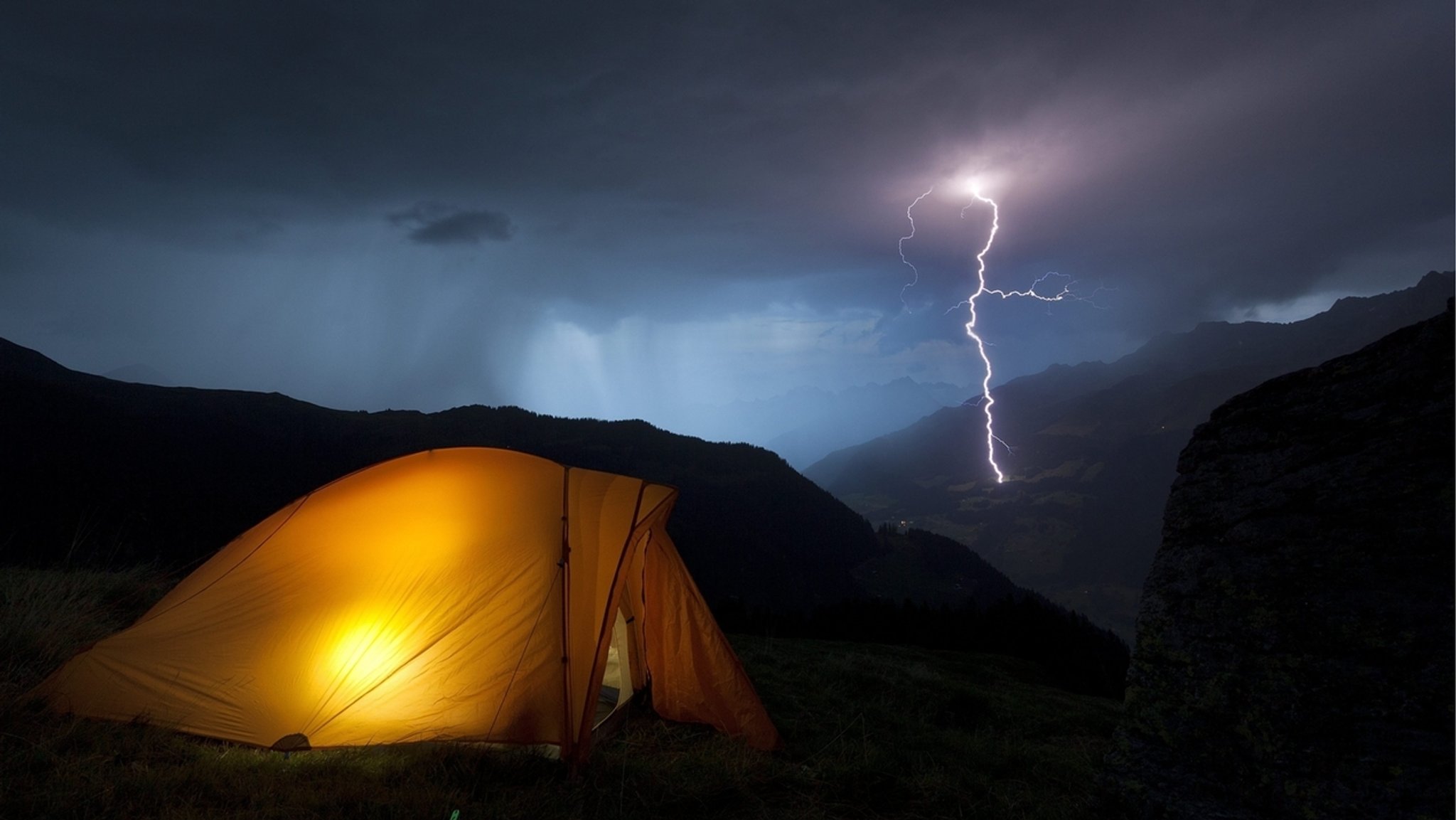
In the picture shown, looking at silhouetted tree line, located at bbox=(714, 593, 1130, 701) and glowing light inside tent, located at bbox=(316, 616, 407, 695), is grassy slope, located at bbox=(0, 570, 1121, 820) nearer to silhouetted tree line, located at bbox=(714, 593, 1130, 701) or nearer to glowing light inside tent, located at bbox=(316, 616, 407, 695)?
glowing light inside tent, located at bbox=(316, 616, 407, 695)

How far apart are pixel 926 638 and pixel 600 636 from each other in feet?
149

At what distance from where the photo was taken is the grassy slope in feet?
15.1

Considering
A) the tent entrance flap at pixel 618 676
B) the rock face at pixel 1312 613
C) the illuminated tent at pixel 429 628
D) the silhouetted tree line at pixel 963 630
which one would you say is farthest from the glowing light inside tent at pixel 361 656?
the silhouetted tree line at pixel 963 630

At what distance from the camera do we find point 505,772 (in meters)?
5.46

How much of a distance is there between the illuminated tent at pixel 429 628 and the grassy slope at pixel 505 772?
30cm

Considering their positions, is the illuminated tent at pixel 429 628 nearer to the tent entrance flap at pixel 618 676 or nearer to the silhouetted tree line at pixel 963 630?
the tent entrance flap at pixel 618 676

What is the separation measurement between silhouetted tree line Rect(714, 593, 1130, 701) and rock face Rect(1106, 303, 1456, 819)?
1428 inches

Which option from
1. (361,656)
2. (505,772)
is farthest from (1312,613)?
(361,656)

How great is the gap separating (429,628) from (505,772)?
5.70 ft

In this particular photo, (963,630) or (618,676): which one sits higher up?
(618,676)

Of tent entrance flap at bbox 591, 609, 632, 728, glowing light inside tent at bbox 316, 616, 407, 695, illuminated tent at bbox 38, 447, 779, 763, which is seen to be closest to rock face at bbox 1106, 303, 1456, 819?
illuminated tent at bbox 38, 447, 779, 763

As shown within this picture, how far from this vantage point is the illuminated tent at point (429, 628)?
595cm

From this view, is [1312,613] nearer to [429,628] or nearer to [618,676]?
[429,628]

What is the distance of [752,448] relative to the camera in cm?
17212
